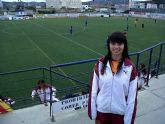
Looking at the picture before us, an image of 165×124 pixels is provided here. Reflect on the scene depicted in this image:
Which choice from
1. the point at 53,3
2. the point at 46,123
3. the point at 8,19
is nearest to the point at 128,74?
the point at 46,123

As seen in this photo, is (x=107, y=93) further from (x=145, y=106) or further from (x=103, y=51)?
(x=103, y=51)

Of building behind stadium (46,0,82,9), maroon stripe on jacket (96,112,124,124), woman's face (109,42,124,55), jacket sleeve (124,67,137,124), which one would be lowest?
A: maroon stripe on jacket (96,112,124,124)

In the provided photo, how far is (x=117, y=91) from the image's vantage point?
3184mm

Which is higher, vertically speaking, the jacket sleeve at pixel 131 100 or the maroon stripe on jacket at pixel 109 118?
the jacket sleeve at pixel 131 100

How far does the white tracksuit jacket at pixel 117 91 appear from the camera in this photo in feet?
10.4

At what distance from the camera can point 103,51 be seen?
1931 cm

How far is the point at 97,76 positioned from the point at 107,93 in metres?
0.25

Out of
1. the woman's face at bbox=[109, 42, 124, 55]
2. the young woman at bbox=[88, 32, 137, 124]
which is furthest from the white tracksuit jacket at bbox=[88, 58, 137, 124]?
the woman's face at bbox=[109, 42, 124, 55]

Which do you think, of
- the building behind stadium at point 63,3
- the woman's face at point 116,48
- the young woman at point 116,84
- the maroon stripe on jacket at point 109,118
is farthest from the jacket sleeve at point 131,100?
the building behind stadium at point 63,3

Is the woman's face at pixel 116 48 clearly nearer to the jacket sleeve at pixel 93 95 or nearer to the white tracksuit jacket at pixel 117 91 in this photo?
the white tracksuit jacket at pixel 117 91

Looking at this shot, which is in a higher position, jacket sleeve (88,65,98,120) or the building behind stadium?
the building behind stadium

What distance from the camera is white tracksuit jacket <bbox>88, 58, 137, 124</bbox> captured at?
3.16m

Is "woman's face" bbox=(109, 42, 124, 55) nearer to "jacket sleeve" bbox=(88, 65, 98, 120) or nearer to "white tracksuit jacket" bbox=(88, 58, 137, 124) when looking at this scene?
"white tracksuit jacket" bbox=(88, 58, 137, 124)

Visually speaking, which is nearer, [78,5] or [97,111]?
[97,111]
